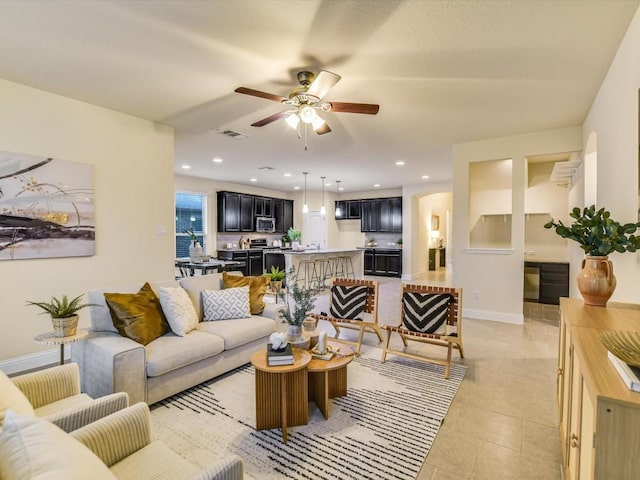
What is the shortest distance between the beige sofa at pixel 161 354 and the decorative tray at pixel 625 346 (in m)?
2.53

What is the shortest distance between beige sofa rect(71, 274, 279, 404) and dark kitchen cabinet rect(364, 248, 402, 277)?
22.9ft

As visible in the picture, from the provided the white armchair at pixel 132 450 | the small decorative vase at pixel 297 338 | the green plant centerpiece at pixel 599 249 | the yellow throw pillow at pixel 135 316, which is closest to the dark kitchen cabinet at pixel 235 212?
the yellow throw pillow at pixel 135 316

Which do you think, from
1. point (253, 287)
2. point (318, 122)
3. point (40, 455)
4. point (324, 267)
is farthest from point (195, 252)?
point (40, 455)

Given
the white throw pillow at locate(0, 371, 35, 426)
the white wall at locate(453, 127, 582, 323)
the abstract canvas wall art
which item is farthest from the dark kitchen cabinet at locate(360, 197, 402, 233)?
the white throw pillow at locate(0, 371, 35, 426)

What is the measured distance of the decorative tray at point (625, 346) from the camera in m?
0.95

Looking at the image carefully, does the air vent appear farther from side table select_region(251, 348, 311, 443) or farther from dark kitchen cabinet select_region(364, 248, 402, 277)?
dark kitchen cabinet select_region(364, 248, 402, 277)

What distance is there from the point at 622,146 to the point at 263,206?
808 centimetres

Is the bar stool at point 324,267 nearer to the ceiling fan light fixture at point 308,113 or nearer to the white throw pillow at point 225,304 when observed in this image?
the white throw pillow at point 225,304

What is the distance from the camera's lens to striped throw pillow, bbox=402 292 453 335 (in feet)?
10.6

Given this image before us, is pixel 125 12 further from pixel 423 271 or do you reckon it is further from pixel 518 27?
pixel 423 271

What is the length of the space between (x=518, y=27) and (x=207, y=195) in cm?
735

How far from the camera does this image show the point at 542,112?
3729mm

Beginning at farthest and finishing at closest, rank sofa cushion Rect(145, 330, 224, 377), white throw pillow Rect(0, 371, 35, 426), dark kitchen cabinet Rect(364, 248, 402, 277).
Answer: dark kitchen cabinet Rect(364, 248, 402, 277) < sofa cushion Rect(145, 330, 224, 377) < white throw pillow Rect(0, 371, 35, 426)

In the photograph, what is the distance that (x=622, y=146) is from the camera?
240cm
